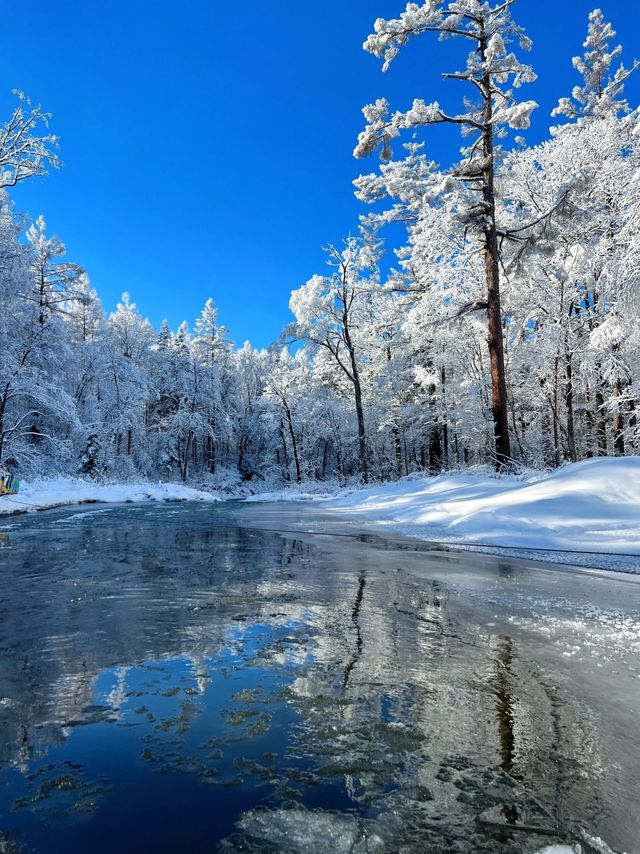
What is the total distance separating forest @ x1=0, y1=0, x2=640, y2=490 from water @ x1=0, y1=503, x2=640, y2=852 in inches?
379

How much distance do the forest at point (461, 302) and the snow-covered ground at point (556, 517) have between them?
3397 mm

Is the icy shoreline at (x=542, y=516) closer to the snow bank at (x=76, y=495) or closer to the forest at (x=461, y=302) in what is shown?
the forest at (x=461, y=302)

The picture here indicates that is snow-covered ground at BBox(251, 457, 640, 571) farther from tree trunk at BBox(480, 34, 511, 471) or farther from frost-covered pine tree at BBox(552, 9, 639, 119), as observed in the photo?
frost-covered pine tree at BBox(552, 9, 639, 119)

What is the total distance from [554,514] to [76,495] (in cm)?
1901

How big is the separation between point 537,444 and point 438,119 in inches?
661

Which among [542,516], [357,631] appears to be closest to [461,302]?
[542,516]

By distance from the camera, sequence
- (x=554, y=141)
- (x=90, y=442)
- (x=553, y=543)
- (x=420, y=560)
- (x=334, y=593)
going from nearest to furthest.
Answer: (x=334, y=593), (x=420, y=560), (x=553, y=543), (x=554, y=141), (x=90, y=442)

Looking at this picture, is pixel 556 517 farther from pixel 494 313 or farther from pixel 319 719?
pixel 494 313

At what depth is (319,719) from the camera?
1.96 metres

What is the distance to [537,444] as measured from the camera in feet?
79.0

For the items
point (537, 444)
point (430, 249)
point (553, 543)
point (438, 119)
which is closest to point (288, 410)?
point (537, 444)

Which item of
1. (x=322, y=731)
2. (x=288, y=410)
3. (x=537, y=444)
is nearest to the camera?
(x=322, y=731)

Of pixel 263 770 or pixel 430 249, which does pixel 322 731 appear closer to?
pixel 263 770

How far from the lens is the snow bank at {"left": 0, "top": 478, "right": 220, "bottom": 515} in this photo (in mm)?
15273
